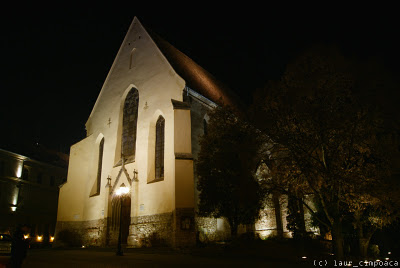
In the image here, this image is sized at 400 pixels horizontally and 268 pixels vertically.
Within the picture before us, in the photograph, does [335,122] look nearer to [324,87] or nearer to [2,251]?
[324,87]

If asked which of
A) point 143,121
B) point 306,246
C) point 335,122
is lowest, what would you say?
point 306,246

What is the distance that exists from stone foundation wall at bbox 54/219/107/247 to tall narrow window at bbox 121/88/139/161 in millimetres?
4937

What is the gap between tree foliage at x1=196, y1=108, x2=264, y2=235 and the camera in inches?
573

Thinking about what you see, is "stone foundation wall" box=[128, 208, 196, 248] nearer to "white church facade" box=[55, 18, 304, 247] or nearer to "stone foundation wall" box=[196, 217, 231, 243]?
"white church facade" box=[55, 18, 304, 247]

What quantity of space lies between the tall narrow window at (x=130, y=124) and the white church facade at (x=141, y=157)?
0.08 metres

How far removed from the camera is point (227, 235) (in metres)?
18.0

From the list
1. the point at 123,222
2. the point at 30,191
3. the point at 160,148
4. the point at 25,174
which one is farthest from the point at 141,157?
the point at 30,191

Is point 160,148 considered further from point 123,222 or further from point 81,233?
point 81,233

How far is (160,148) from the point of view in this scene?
19.3 meters

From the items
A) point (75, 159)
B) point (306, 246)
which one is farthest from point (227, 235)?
point (75, 159)

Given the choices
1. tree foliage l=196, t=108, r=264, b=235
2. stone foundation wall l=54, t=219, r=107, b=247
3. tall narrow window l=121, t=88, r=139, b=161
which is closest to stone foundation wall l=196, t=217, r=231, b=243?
tree foliage l=196, t=108, r=264, b=235

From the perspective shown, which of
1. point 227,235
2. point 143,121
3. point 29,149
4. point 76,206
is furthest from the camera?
point 29,149

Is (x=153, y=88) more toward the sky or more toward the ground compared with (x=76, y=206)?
more toward the sky

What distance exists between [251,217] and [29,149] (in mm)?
32233
